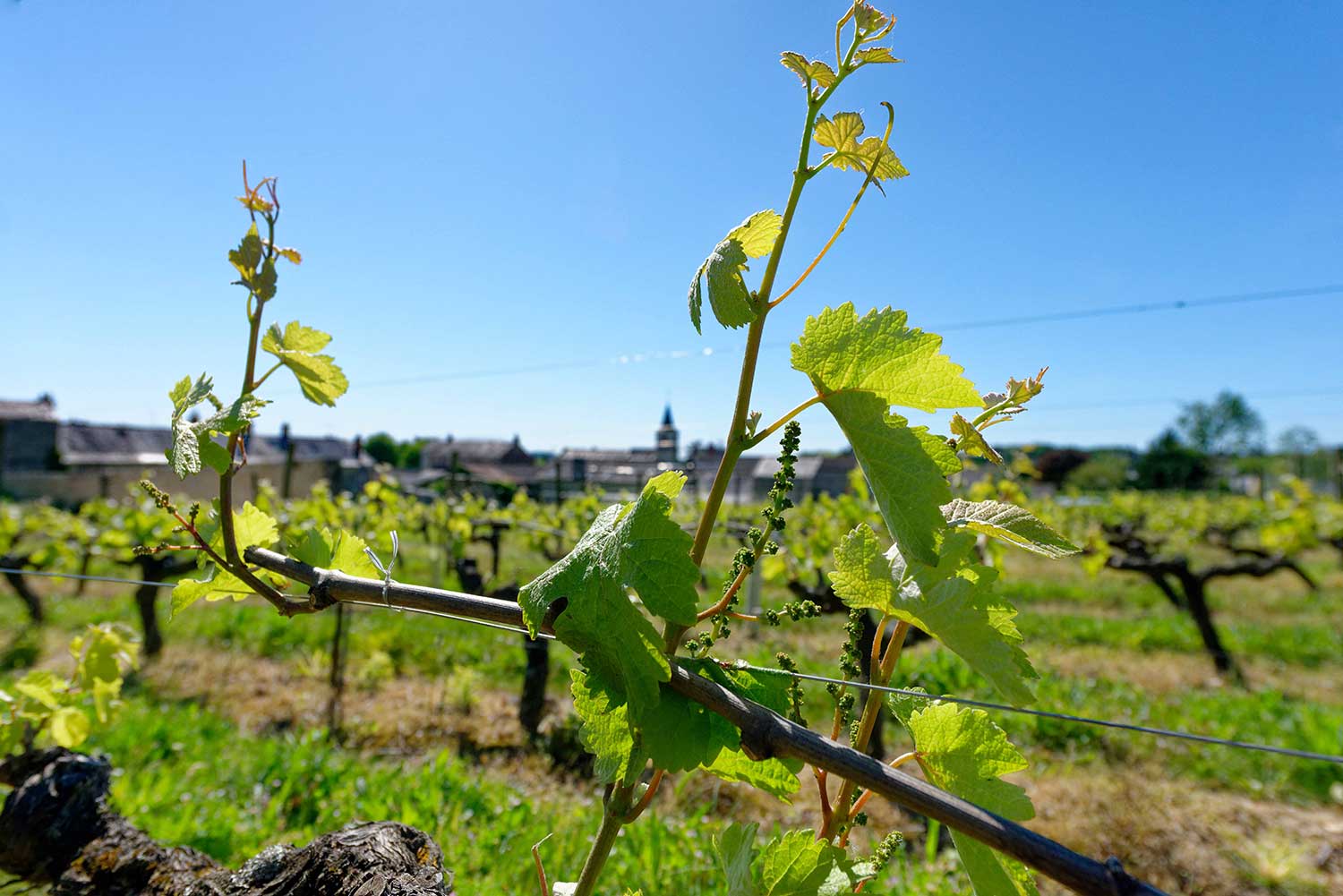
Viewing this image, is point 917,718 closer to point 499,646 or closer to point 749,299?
point 749,299

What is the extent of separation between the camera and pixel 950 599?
734 millimetres

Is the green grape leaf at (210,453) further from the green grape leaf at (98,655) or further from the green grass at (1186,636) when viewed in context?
the green grass at (1186,636)

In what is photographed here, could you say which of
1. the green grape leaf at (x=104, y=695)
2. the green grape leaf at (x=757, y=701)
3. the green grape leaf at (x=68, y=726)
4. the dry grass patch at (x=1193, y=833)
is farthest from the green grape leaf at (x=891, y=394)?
the dry grass patch at (x=1193, y=833)

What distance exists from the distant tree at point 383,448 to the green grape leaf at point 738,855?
51.4 meters

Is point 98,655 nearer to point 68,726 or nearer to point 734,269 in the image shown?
point 68,726

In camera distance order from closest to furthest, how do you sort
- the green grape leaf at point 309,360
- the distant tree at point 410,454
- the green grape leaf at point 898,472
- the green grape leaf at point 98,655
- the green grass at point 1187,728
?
the green grape leaf at point 898,472
the green grape leaf at point 309,360
the green grape leaf at point 98,655
the green grass at point 1187,728
the distant tree at point 410,454

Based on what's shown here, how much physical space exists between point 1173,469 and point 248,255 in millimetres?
52595

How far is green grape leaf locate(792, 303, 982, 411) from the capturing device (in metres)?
0.72

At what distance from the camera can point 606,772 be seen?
785mm

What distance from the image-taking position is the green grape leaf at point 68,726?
2.26m

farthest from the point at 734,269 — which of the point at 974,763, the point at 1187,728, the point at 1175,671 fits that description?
the point at 1175,671

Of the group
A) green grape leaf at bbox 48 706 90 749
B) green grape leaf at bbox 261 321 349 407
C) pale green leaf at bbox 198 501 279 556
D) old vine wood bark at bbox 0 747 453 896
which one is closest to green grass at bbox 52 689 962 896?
green grape leaf at bbox 48 706 90 749

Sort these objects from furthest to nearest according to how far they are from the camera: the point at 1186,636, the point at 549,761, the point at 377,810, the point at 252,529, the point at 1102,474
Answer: the point at 1102,474, the point at 1186,636, the point at 549,761, the point at 377,810, the point at 252,529

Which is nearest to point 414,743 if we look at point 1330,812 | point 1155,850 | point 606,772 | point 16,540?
point 1155,850
